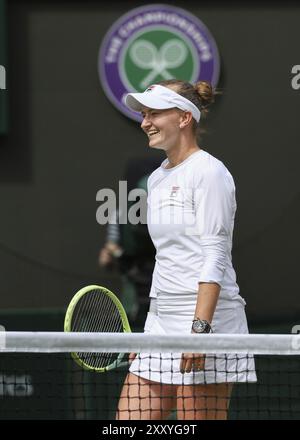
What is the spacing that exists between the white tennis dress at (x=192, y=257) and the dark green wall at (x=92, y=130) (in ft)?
11.2

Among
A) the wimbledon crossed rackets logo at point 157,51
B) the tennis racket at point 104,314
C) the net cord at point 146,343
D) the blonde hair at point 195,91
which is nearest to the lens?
the net cord at point 146,343

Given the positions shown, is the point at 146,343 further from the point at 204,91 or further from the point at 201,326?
the point at 204,91

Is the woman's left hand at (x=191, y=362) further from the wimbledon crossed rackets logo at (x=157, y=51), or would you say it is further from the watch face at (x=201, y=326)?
the wimbledon crossed rackets logo at (x=157, y=51)

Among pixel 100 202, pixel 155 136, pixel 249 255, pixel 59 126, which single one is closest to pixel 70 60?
pixel 59 126

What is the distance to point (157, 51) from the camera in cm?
701

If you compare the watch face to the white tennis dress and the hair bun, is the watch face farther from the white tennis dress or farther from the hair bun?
the hair bun

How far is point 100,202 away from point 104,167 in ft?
0.69

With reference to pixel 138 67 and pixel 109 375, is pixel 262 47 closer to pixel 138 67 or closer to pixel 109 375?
pixel 138 67

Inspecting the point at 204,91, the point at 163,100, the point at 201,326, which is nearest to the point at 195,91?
the point at 204,91

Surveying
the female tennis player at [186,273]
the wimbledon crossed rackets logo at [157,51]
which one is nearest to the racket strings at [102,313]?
the female tennis player at [186,273]

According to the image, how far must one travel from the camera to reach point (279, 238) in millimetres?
7121

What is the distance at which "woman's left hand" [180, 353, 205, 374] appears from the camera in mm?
3410

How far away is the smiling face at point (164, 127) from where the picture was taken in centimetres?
360

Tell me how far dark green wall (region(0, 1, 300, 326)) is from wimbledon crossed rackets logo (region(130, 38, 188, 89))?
0.21 m
